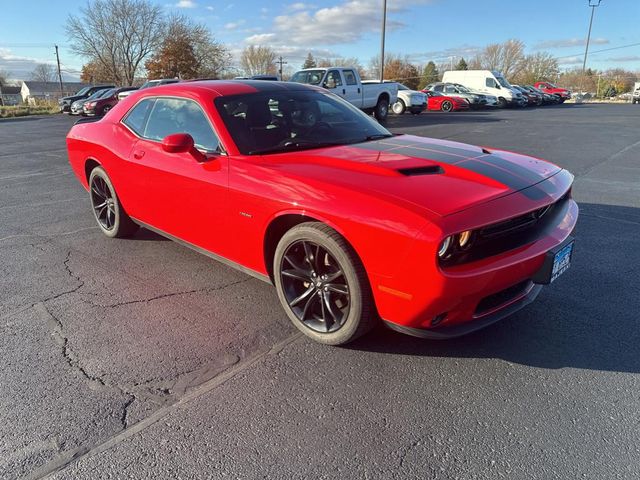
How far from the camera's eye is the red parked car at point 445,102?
89.7 ft

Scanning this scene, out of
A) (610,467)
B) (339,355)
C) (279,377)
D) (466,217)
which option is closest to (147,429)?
(279,377)

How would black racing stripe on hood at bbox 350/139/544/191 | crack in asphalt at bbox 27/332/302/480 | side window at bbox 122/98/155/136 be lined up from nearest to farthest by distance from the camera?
crack in asphalt at bbox 27/332/302/480
black racing stripe on hood at bbox 350/139/544/191
side window at bbox 122/98/155/136

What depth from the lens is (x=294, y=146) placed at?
3340 mm

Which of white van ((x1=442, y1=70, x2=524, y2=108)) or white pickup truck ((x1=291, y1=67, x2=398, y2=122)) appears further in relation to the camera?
white van ((x1=442, y1=70, x2=524, y2=108))

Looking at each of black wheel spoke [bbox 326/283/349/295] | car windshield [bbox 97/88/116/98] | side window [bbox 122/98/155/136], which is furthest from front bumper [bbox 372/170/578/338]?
car windshield [bbox 97/88/116/98]

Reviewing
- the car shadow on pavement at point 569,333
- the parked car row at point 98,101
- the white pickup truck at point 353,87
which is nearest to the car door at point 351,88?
the white pickup truck at point 353,87

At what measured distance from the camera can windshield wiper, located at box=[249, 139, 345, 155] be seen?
10.6 ft

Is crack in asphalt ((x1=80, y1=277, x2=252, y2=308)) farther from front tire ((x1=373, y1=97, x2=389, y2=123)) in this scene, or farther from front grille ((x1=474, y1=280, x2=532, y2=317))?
front tire ((x1=373, y1=97, x2=389, y2=123))

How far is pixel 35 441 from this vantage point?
2.08m

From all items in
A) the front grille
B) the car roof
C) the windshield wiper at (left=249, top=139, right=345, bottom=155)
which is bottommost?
the front grille

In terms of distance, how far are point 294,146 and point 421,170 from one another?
1.00m

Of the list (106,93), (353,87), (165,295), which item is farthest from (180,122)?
(106,93)

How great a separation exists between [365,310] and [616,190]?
602 cm

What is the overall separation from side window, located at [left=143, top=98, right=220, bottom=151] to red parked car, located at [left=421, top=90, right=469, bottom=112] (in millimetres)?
25392
